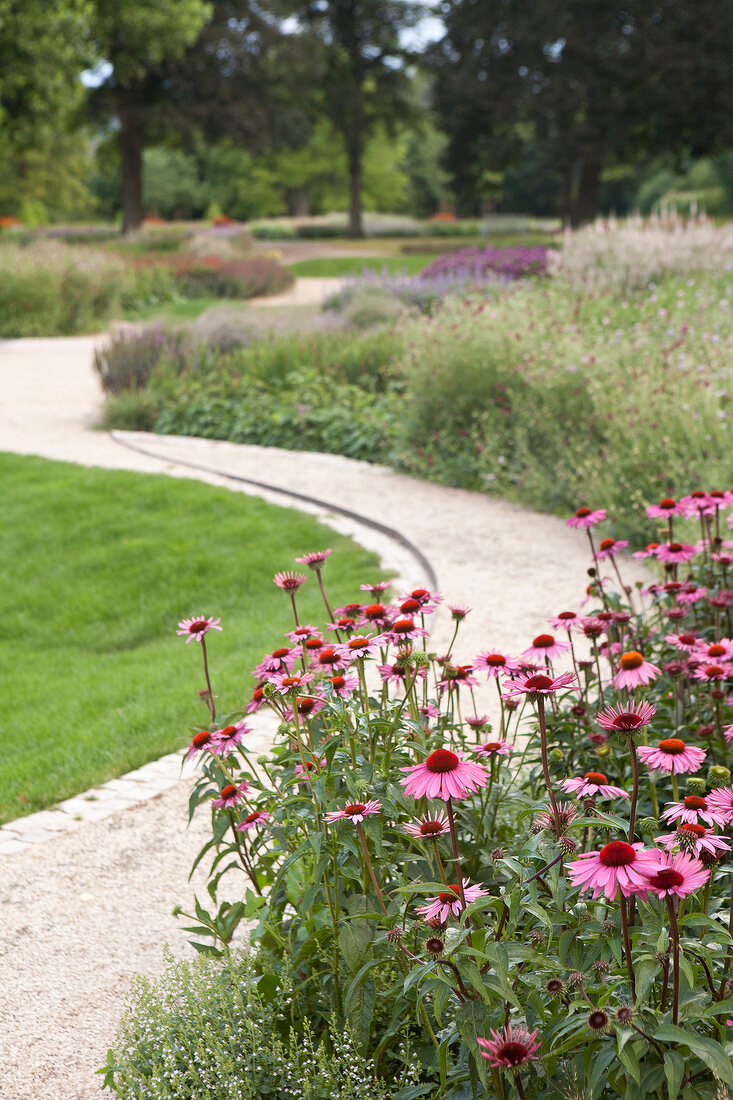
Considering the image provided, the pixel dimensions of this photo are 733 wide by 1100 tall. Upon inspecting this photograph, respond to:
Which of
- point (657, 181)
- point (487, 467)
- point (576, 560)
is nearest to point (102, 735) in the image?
point (576, 560)

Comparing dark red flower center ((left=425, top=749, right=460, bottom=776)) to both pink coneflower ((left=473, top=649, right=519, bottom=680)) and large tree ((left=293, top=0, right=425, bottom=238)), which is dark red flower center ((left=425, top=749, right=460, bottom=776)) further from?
large tree ((left=293, top=0, right=425, bottom=238))

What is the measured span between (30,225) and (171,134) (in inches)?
508

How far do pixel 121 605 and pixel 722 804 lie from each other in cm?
475

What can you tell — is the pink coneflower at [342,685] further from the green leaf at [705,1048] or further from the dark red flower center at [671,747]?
the green leaf at [705,1048]

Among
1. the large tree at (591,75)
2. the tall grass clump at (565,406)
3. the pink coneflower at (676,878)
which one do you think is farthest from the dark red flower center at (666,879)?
the large tree at (591,75)

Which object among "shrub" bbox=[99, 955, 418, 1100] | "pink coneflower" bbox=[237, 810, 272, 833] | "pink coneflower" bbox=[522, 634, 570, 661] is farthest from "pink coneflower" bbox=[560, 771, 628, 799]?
"pink coneflower" bbox=[237, 810, 272, 833]

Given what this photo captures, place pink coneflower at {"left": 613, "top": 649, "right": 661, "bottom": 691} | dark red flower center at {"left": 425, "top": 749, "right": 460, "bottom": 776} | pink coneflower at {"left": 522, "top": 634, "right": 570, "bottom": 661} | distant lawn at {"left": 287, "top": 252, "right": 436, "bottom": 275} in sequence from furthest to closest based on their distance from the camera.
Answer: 1. distant lawn at {"left": 287, "top": 252, "right": 436, "bottom": 275}
2. pink coneflower at {"left": 522, "top": 634, "right": 570, "bottom": 661}
3. pink coneflower at {"left": 613, "top": 649, "right": 661, "bottom": 691}
4. dark red flower center at {"left": 425, "top": 749, "right": 460, "bottom": 776}

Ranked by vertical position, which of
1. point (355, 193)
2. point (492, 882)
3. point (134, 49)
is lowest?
point (492, 882)

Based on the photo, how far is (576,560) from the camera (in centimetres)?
576

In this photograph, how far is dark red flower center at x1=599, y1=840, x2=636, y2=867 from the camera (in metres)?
1.26

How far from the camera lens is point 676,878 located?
1.23 metres

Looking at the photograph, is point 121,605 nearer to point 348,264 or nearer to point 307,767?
point 307,767

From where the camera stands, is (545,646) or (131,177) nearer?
(545,646)

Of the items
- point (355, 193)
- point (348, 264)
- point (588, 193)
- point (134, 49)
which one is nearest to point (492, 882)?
point (348, 264)
